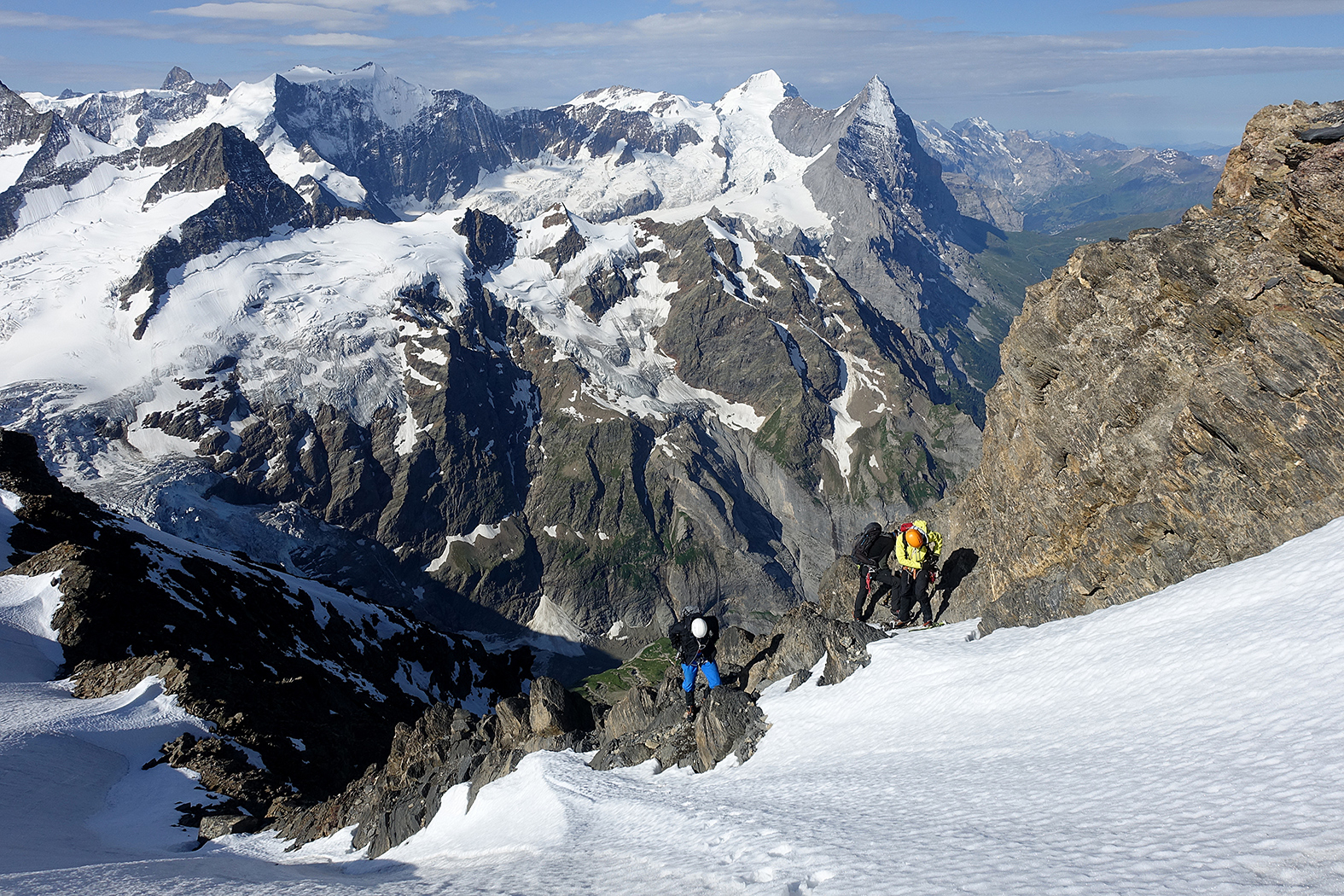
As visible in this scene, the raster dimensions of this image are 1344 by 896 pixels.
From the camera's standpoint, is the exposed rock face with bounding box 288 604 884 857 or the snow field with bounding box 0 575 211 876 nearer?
the exposed rock face with bounding box 288 604 884 857

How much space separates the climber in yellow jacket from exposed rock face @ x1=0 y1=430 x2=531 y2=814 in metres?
35.9

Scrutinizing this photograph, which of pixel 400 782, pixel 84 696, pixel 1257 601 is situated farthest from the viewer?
pixel 84 696

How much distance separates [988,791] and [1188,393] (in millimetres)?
18701

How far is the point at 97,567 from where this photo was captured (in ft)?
222

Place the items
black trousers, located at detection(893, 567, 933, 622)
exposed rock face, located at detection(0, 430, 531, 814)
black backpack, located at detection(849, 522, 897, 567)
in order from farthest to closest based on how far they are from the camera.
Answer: exposed rock face, located at detection(0, 430, 531, 814), black trousers, located at detection(893, 567, 933, 622), black backpack, located at detection(849, 522, 897, 567)

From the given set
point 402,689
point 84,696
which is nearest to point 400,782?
point 84,696

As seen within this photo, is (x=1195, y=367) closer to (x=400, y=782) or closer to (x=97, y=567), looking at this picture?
(x=400, y=782)

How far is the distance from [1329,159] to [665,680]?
112 feet

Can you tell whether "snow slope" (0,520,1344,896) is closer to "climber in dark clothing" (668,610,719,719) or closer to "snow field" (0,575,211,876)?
"snow field" (0,575,211,876)

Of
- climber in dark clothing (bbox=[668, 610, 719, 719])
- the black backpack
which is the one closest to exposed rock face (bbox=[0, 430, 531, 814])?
climber in dark clothing (bbox=[668, 610, 719, 719])

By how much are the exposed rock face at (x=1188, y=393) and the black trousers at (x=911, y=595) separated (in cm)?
230

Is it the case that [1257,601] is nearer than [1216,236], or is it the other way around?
[1257,601]

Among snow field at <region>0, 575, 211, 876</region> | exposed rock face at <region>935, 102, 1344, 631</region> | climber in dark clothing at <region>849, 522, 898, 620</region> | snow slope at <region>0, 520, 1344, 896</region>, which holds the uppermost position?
exposed rock face at <region>935, 102, 1344, 631</region>

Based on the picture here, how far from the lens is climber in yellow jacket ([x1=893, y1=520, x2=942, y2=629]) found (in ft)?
104
